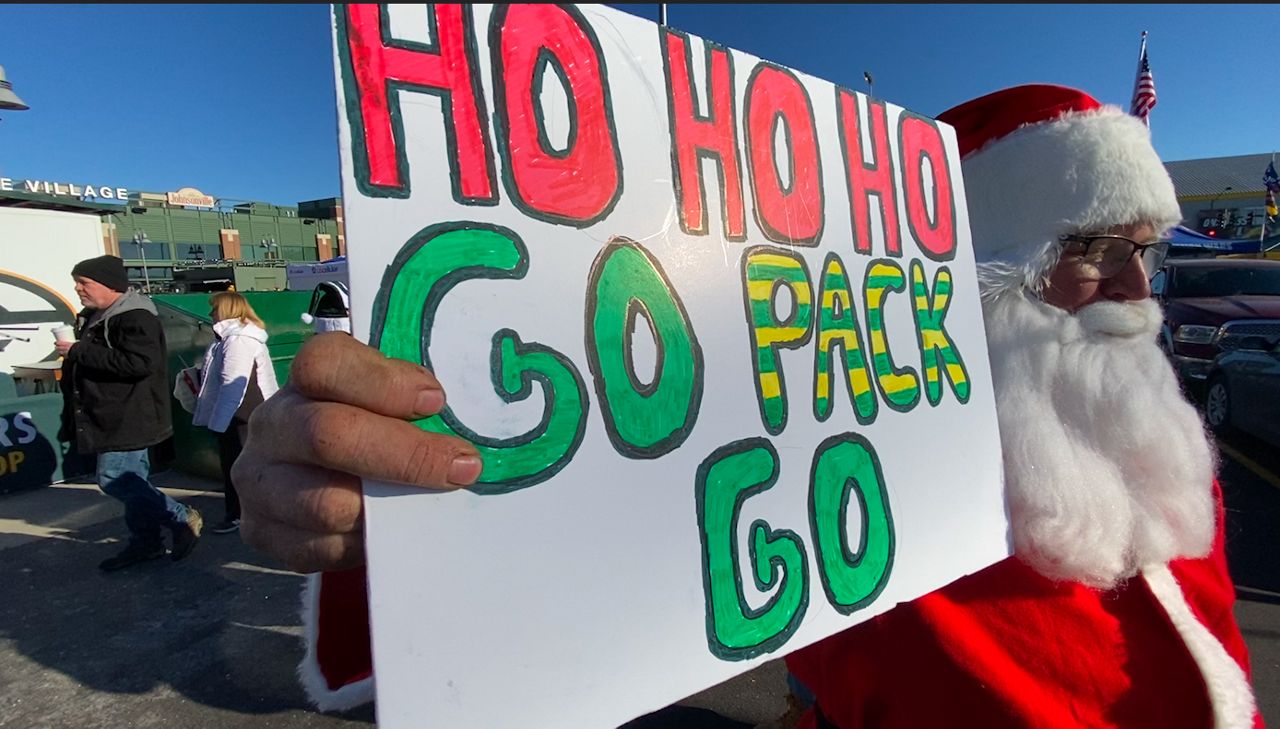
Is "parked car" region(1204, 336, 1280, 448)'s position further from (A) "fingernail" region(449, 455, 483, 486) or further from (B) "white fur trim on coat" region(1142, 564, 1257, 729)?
(A) "fingernail" region(449, 455, 483, 486)

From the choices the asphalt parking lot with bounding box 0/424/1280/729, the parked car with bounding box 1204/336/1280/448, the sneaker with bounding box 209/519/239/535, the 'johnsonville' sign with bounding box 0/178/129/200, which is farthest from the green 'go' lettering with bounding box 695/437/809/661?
the 'johnsonville' sign with bounding box 0/178/129/200

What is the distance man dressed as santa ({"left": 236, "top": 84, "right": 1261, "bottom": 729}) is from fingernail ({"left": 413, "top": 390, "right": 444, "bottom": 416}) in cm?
51

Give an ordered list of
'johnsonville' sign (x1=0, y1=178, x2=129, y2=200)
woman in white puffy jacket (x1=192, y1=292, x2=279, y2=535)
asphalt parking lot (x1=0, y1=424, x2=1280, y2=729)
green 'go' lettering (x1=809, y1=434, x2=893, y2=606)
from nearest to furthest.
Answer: green 'go' lettering (x1=809, y1=434, x2=893, y2=606)
asphalt parking lot (x1=0, y1=424, x2=1280, y2=729)
woman in white puffy jacket (x1=192, y1=292, x2=279, y2=535)
'johnsonville' sign (x1=0, y1=178, x2=129, y2=200)

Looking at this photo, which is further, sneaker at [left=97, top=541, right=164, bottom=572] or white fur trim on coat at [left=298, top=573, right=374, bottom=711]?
sneaker at [left=97, top=541, right=164, bottom=572]

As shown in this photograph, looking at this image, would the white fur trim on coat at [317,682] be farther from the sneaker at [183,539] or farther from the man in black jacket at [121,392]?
the sneaker at [183,539]

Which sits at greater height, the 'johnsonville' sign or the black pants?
the 'johnsonville' sign

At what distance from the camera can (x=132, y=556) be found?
3.89 meters

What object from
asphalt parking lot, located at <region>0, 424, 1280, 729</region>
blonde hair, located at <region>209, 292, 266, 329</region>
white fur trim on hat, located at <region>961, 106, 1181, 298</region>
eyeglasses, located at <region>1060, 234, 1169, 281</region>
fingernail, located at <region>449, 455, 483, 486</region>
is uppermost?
blonde hair, located at <region>209, 292, 266, 329</region>

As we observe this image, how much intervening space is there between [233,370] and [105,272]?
821mm

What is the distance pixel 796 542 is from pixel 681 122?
0.63 meters

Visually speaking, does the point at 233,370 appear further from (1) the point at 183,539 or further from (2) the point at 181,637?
(2) the point at 181,637

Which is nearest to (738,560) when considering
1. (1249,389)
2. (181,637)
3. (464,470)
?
(464,470)

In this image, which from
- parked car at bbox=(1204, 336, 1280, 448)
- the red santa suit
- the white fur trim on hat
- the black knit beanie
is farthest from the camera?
parked car at bbox=(1204, 336, 1280, 448)

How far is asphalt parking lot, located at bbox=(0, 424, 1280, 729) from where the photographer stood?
2.59 metres
